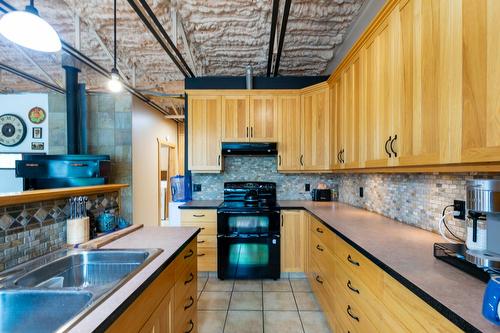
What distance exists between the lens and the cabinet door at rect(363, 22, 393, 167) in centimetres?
170

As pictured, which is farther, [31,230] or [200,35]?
[200,35]

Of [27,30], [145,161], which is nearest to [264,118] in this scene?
[27,30]

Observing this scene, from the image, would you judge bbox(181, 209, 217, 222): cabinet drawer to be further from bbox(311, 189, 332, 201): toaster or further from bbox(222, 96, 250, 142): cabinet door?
bbox(311, 189, 332, 201): toaster

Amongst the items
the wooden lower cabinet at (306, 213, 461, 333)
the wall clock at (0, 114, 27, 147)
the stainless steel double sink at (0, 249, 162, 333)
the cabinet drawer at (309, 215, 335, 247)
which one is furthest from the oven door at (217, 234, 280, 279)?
the wall clock at (0, 114, 27, 147)

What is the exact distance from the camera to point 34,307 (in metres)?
0.95

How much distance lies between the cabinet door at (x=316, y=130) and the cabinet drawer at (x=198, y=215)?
53.8 inches

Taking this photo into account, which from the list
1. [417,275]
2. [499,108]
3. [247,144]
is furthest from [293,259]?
[499,108]

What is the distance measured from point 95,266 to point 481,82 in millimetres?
1972

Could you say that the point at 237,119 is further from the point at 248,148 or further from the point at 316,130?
the point at 316,130

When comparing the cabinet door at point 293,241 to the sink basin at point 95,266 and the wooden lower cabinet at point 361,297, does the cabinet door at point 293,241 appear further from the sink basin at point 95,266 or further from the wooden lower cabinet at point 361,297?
the sink basin at point 95,266

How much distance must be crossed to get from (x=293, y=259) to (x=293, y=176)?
3.90ft

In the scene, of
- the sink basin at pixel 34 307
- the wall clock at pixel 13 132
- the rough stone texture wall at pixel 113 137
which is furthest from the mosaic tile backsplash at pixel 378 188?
the wall clock at pixel 13 132

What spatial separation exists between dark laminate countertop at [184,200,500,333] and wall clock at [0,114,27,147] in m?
5.45

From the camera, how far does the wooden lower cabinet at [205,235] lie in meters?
3.03
